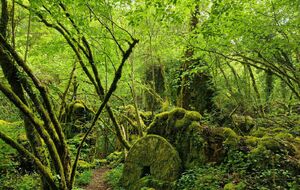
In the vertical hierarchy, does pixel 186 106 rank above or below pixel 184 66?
below

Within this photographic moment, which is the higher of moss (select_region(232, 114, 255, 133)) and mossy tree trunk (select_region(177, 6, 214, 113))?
mossy tree trunk (select_region(177, 6, 214, 113))

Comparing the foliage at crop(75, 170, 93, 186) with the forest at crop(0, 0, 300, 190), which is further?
the foliage at crop(75, 170, 93, 186)

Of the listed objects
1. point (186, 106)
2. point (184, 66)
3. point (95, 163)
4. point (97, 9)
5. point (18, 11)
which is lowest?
point (95, 163)

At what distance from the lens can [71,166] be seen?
5840 mm

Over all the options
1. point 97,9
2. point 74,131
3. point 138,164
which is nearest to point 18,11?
point 97,9

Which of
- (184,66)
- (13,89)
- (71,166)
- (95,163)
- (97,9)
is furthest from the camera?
(95,163)

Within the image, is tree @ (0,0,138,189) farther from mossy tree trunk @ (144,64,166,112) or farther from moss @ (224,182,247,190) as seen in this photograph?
mossy tree trunk @ (144,64,166,112)

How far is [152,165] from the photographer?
8.98 m

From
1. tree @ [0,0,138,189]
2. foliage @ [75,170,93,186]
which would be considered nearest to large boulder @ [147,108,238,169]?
foliage @ [75,170,93,186]

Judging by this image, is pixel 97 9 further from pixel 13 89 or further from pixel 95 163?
pixel 95 163

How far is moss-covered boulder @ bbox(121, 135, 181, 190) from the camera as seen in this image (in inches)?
332

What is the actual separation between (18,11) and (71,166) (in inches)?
205

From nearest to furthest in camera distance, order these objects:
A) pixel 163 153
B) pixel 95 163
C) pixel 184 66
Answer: pixel 163 153
pixel 184 66
pixel 95 163

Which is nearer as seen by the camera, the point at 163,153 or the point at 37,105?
the point at 37,105
